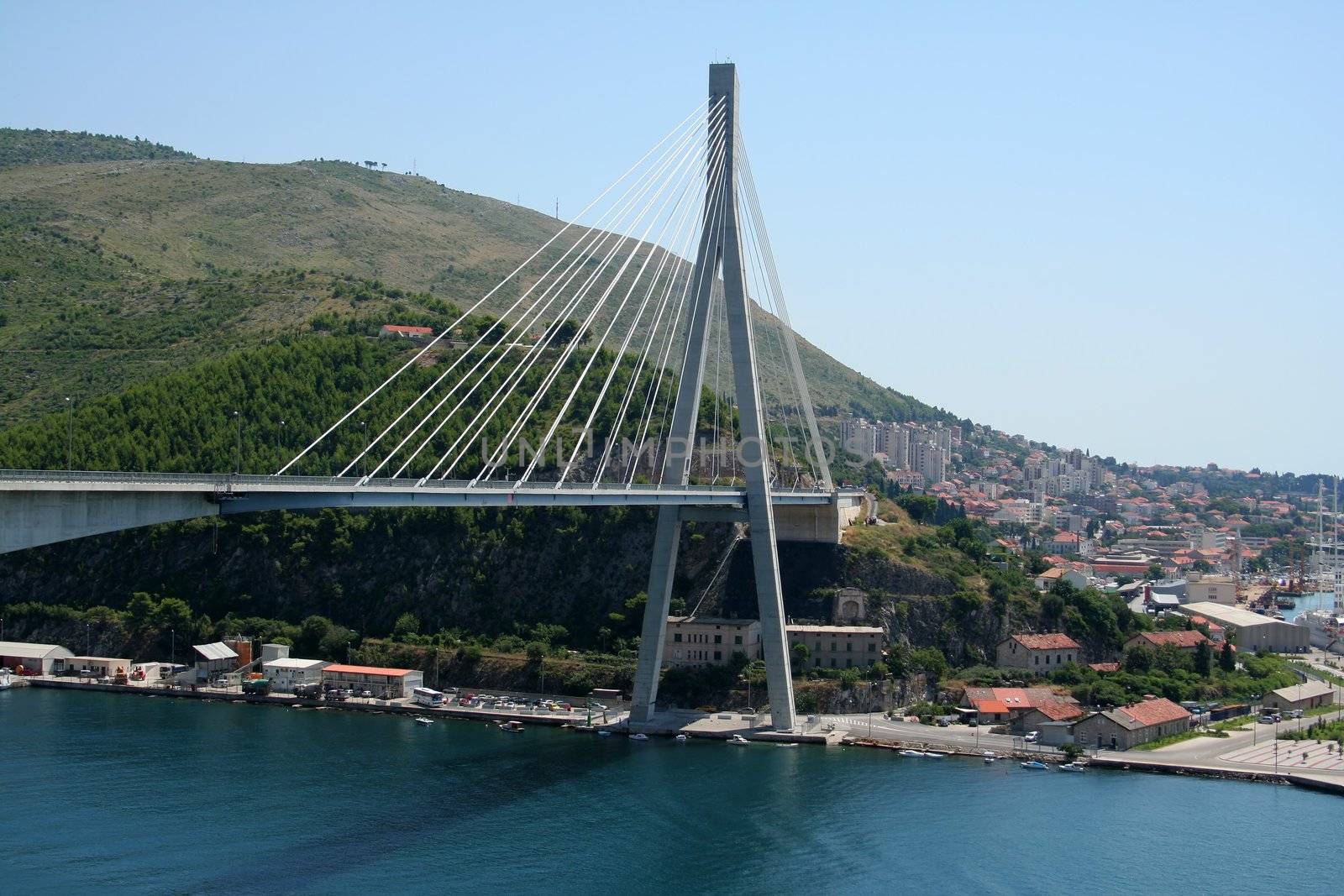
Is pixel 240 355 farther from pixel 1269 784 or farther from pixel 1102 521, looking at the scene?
pixel 1102 521

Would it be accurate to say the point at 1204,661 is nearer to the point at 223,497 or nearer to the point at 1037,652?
Answer: the point at 1037,652

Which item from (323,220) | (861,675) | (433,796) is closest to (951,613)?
(861,675)

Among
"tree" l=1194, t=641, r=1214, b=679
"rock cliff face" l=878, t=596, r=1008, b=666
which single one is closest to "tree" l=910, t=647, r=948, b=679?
"rock cliff face" l=878, t=596, r=1008, b=666

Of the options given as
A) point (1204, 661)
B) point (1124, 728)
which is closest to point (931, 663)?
point (1124, 728)

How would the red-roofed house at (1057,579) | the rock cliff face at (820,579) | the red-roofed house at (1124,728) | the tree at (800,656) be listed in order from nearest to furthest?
the red-roofed house at (1124,728) → the tree at (800,656) → the rock cliff face at (820,579) → the red-roofed house at (1057,579)

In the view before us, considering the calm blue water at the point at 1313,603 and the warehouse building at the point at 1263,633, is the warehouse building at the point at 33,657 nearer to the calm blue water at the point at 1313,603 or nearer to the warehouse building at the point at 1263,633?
the warehouse building at the point at 1263,633

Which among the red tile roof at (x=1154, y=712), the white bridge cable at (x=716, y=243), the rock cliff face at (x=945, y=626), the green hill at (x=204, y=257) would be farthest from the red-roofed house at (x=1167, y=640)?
the green hill at (x=204, y=257)
